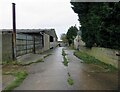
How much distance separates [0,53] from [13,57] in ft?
4.67

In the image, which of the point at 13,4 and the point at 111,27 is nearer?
the point at 111,27

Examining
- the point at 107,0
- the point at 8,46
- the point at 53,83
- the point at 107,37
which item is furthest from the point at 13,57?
the point at 53,83

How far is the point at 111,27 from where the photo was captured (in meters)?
15.2

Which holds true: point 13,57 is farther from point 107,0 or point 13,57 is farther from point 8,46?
point 107,0

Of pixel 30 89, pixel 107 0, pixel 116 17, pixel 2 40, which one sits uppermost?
pixel 107 0

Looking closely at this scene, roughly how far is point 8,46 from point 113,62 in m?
9.01

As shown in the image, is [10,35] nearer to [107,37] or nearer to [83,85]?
[107,37]

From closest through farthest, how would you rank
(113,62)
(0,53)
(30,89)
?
(30,89), (113,62), (0,53)

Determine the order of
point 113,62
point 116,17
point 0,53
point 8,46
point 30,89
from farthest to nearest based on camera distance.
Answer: point 8,46 → point 0,53 → point 113,62 → point 116,17 → point 30,89

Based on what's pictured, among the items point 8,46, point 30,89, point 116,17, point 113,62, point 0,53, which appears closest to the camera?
point 30,89

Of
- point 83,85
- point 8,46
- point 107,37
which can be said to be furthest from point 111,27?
point 8,46

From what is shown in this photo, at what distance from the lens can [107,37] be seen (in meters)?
16.8

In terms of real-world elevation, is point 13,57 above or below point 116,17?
below

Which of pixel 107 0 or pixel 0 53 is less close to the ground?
pixel 107 0
